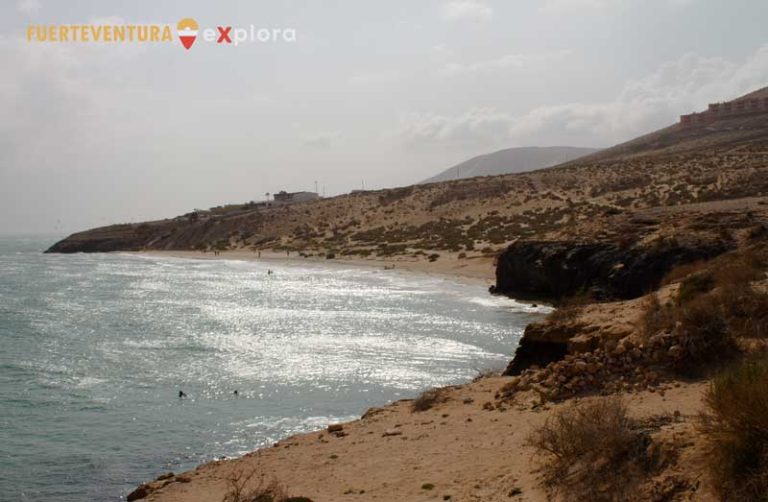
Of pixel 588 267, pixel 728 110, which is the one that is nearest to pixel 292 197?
pixel 728 110

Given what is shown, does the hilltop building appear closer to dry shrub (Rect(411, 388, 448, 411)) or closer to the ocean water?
the ocean water

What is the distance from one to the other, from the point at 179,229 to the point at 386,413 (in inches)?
3604

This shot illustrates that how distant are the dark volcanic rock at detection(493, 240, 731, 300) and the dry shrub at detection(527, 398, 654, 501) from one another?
1557 cm

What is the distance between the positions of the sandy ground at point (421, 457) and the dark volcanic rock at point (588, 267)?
13.0 m

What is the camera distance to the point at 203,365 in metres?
20.3

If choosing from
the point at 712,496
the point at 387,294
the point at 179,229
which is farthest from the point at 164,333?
the point at 179,229

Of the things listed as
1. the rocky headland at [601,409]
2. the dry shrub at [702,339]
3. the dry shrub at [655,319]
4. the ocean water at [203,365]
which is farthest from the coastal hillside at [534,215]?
the dry shrub at [702,339]

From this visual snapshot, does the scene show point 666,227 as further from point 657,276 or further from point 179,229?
point 179,229

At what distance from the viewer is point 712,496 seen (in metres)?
6.00

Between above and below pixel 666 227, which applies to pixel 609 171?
above

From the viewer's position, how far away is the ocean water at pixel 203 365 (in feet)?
42.8

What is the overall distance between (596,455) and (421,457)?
3.31 metres

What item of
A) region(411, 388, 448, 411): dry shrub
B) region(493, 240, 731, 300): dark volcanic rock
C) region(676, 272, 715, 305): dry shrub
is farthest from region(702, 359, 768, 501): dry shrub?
region(493, 240, 731, 300): dark volcanic rock

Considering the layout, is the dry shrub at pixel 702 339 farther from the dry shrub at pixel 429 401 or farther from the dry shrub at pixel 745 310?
the dry shrub at pixel 429 401
